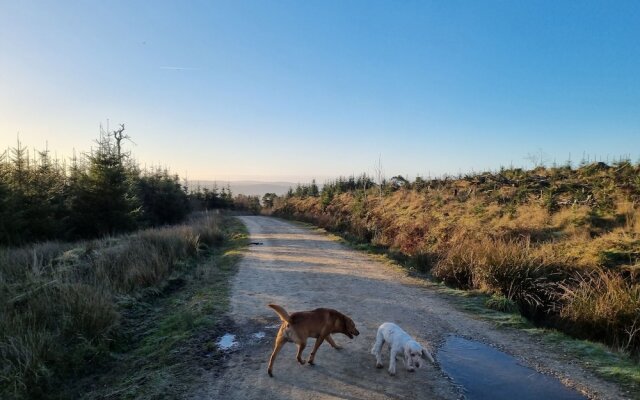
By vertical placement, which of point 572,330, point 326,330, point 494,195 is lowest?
point 572,330

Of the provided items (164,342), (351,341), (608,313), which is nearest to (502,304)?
(608,313)

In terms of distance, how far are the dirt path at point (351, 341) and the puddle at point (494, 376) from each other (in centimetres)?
17

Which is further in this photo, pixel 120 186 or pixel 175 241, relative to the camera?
pixel 120 186

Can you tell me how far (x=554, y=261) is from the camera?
9.11 meters

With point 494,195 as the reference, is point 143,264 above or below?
below

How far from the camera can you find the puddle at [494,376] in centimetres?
448

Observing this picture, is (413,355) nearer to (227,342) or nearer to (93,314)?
(227,342)

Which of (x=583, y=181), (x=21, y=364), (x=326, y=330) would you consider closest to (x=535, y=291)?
(x=326, y=330)

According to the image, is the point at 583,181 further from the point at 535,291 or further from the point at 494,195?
the point at 535,291

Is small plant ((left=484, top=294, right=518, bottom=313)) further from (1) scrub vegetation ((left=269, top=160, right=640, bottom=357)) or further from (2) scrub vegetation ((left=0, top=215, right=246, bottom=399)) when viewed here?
(2) scrub vegetation ((left=0, top=215, right=246, bottom=399))

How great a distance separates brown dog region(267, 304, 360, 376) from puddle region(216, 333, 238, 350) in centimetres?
99

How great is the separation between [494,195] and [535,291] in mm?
12170

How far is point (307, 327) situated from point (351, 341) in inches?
51.1

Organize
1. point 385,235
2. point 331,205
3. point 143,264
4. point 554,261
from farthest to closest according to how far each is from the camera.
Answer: point 331,205
point 385,235
point 143,264
point 554,261
